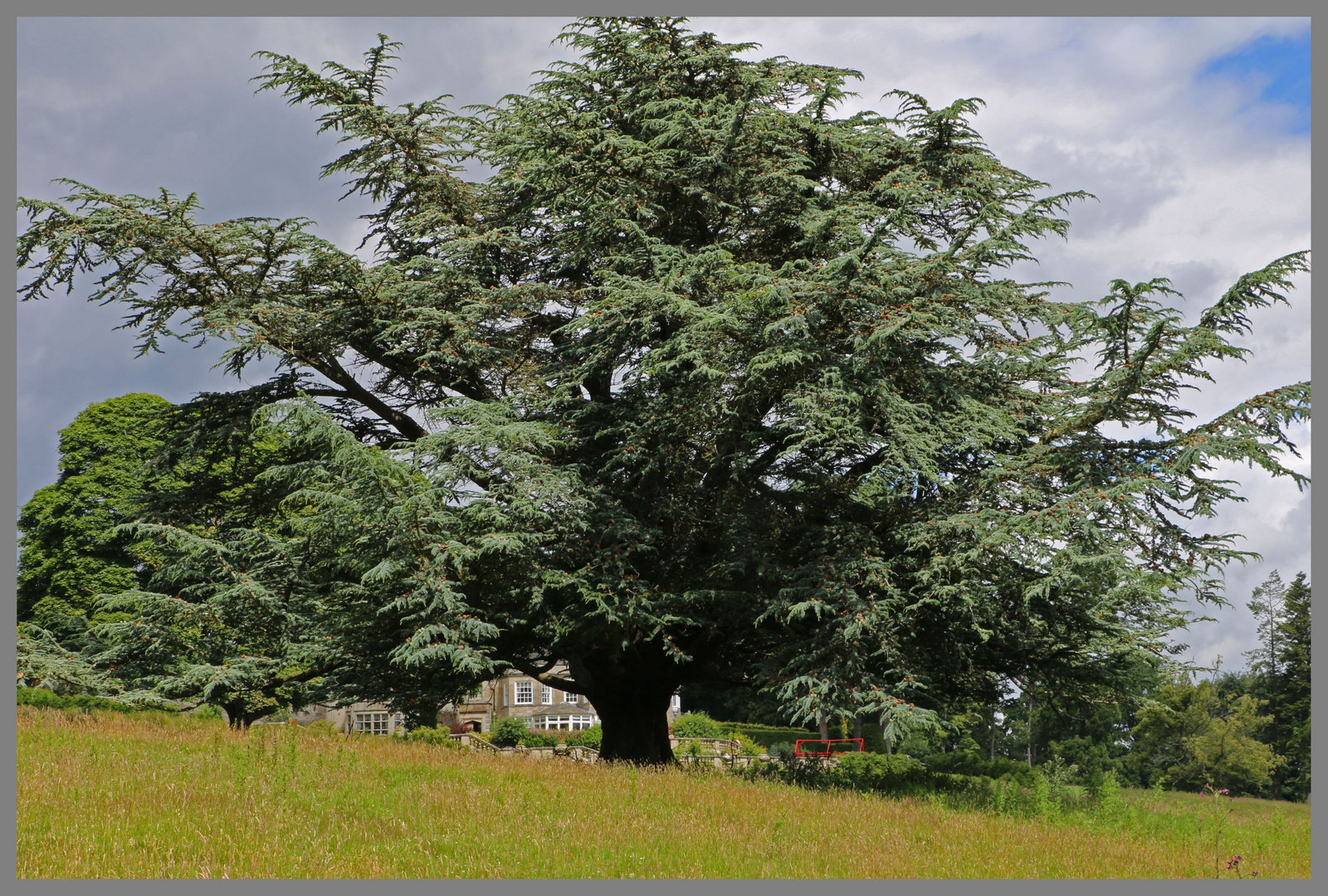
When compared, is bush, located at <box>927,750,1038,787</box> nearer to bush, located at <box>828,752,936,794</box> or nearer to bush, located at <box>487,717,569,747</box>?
bush, located at <box>828,752,936,794</box>

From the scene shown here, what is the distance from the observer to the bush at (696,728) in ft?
121

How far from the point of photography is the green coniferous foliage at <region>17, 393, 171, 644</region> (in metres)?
30.0

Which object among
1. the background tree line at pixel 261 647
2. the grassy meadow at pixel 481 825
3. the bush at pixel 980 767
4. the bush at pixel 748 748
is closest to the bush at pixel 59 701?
the background tree line at pixel 261 647

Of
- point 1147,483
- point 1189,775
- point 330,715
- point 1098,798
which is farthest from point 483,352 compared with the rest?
point 330,715

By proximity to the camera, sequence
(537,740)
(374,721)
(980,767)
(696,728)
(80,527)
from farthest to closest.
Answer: (374,721), (696,728), (537,740), (80,527), (980,767)

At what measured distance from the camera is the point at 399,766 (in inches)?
425

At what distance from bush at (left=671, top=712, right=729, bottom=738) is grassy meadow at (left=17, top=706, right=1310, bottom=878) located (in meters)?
25.4

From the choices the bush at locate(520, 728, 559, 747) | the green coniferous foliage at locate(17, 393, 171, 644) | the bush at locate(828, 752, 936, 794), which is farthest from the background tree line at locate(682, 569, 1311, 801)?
the green coniferous foliage at locate(17, 393, 171, 644)

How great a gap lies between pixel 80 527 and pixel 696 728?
23.8 metres

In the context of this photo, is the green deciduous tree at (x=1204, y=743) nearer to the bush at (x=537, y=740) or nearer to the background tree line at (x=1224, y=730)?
the background tree line at (x=1224, y=730)

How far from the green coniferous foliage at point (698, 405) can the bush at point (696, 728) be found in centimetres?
2119

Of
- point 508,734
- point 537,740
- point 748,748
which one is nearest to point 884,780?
point 748,748

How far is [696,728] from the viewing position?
37.8 metres

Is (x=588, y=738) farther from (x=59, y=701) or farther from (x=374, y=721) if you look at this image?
(x=59, y=701)
